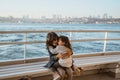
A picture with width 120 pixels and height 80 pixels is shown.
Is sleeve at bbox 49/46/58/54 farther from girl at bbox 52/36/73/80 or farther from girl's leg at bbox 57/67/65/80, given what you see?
girl's leg at bbox 57/67/65/80

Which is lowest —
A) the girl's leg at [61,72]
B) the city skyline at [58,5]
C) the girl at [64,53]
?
the girl's leg at [61,72]

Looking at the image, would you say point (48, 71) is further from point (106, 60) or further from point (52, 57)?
point (106, 60)

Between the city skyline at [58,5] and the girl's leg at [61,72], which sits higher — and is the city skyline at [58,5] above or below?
above

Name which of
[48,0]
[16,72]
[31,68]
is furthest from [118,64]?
[48,0]

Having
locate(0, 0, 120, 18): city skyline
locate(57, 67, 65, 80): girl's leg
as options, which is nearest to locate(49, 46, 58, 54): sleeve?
locate(57, 67, 65, 80): girl's leg

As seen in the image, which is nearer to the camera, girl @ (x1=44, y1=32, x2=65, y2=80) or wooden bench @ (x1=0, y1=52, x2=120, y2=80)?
wooden bench @ (x1=0, y1=52, x2=120, y2=80)

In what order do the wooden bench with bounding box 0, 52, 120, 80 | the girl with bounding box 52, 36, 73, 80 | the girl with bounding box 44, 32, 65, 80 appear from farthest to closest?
1. the girl with bounding box 44, 32, 65, 80
2. the girl with bounding box 52, 36, 73, 80
3. the wooden bench with bounding box 0, 52, 120, 80

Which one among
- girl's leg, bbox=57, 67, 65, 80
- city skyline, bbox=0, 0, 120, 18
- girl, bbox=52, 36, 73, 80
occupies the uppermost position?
city skyline, bbox=0, 0, 120, 18

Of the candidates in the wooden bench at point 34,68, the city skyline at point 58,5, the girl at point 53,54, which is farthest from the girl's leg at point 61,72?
the city skyline at point 58,5

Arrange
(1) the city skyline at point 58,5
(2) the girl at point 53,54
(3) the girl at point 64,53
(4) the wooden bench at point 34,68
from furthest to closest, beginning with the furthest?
(1) the city skyline at point 58,5 < (2) the girl at point 53,54 < (3) the girl at point 64,53 < (4) the wooden bench at point 34,68

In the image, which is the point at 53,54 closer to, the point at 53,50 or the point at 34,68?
the point at 53,50

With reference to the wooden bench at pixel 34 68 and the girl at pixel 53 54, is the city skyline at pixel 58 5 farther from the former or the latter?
the girl at pixel 53 54

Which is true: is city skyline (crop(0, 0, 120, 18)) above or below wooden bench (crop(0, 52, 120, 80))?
above

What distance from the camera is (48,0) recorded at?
918 inches
